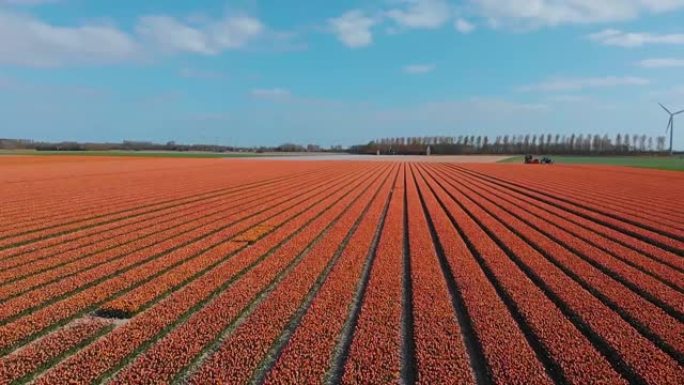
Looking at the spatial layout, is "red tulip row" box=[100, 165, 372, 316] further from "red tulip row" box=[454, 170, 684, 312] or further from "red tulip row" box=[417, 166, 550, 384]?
"red tulip row" box=[454, 170, 684, 312]

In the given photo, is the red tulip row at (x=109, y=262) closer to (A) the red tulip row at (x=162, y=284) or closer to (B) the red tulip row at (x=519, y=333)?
(A) the red tulip row at (x=162, y=284)

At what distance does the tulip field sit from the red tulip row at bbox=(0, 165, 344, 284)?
2.2 inches

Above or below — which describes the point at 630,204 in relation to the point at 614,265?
below

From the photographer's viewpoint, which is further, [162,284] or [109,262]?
[109,262]

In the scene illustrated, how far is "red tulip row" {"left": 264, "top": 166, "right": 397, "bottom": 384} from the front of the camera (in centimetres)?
366

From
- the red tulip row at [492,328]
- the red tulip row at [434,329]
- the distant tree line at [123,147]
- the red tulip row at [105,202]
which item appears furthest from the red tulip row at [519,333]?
the distant tree line at [123,147]

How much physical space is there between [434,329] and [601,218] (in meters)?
9.57

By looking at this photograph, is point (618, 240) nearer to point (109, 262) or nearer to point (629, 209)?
point (629, 209)

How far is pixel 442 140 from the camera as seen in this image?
146500 millimetres

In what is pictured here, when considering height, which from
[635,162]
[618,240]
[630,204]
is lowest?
[635,162]

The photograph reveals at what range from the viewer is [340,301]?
529 centimetres

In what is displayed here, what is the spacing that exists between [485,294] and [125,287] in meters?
4.86

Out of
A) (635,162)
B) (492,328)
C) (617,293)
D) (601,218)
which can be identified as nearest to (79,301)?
(492,328)

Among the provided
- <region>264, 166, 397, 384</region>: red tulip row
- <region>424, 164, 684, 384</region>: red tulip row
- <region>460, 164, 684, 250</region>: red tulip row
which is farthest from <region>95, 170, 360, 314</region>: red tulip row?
<region>460, 164, 684, 250</region>: red tulip row
